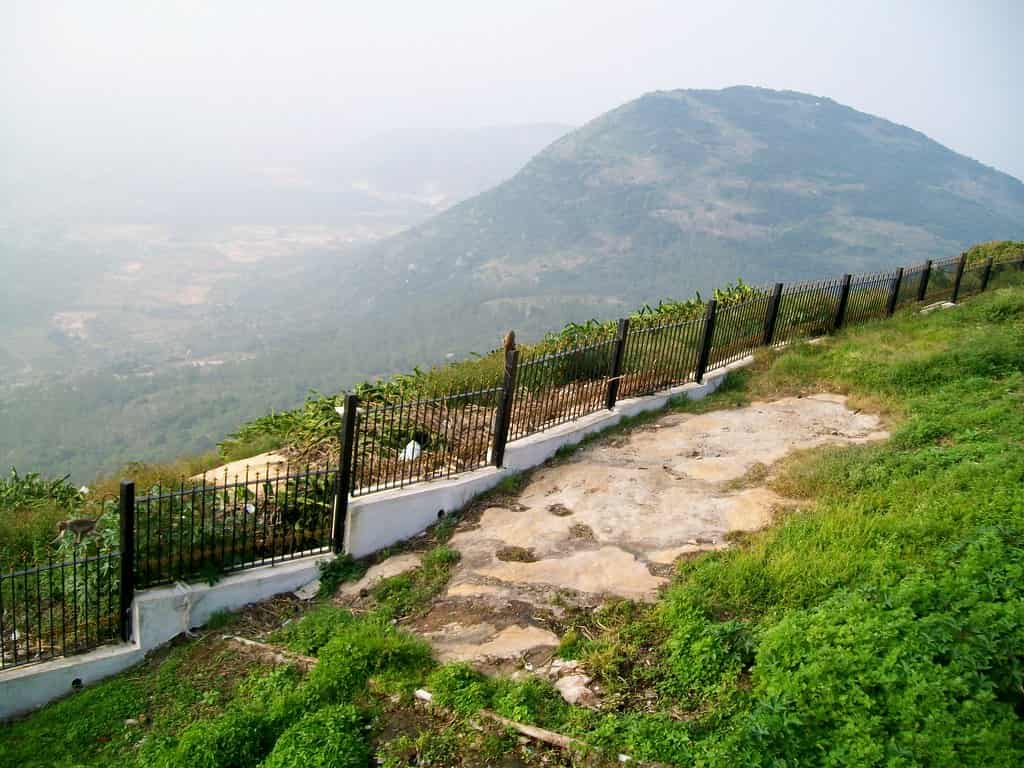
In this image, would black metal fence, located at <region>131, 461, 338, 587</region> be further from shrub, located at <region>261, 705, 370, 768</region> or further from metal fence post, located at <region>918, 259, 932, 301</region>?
metal fence post, located at <region>918, 259, 932, 301</region>

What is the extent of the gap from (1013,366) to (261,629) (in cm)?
1001

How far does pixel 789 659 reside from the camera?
407cm

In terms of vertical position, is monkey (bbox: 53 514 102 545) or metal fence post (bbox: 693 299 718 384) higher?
metal fence post (bbox: 693 299 718 384)

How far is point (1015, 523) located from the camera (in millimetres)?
4973

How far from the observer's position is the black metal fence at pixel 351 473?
586 cm

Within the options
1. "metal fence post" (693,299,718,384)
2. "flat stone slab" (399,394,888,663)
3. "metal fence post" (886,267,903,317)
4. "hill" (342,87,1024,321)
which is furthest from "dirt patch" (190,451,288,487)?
"hill" (342,87,1024,321)

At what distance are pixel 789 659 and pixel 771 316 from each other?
895 cm

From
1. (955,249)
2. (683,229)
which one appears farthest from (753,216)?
(955,249)

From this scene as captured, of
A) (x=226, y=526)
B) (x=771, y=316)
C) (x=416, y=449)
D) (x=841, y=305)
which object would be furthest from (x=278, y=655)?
(x=841, y=305)

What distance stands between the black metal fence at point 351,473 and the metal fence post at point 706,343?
0.02 m

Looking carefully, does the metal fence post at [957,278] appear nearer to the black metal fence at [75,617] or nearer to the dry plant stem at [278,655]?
the dry plant stem at [278,655]

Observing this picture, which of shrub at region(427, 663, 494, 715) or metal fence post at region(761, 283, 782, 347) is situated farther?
metal fence post at region(761, 283, 782, 347)

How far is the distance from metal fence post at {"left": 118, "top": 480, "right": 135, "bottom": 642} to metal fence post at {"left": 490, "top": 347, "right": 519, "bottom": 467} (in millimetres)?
3752

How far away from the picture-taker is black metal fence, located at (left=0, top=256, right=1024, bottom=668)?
5.86 metres
